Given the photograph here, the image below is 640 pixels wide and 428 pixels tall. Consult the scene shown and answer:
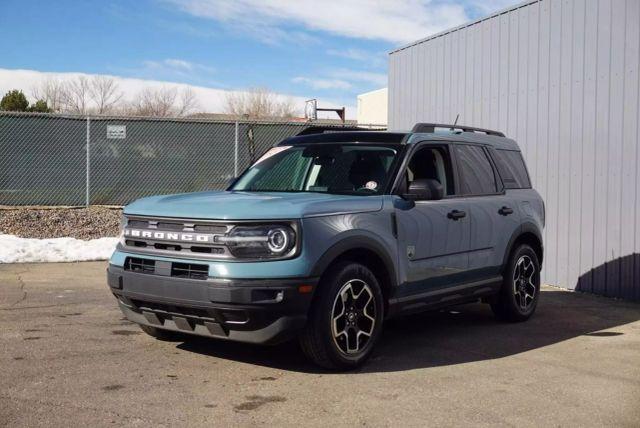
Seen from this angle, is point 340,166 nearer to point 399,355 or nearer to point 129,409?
point 399,355

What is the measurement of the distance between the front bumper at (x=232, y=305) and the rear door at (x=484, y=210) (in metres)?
2.34

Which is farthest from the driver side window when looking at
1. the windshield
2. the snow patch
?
the snow patch

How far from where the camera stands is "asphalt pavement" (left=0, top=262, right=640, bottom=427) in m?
4.52

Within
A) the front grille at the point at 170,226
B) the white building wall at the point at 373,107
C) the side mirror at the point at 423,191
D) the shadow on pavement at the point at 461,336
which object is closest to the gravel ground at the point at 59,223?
the shadow on pavement at the point at 461,336

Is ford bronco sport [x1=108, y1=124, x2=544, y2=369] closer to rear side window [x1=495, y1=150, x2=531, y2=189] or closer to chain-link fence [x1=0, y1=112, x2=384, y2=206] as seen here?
rear side window [x1=495, y1=150, x2=531, y2=189]

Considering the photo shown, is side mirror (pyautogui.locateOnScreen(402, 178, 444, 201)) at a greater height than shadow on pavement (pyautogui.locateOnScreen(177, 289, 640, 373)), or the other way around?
side mirror (pyautogui.locateOnScreen(402, 178, 444, 201))

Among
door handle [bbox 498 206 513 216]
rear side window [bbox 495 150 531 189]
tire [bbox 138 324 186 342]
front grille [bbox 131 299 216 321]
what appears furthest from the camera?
rear side window [bbox 495 150 531 189]

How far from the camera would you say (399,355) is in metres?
6.18

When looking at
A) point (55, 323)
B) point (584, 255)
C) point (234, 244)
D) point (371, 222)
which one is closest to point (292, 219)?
point (234, 244)

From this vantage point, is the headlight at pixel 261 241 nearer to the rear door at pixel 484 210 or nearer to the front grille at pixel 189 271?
the front grille at pixel 189 271

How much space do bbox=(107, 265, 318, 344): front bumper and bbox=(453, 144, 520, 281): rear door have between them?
2.34 m

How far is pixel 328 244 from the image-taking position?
5316 millimetres

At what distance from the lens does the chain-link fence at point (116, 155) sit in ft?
48.0

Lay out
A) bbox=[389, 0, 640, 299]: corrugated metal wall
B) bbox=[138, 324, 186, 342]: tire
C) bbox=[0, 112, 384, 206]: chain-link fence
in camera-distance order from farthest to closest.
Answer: bbox=[0, 112, 384, 206]: chain-link fence < bbox=[389, 0, 640, 299]: corrugated metal wall < bbox=[138, 324, 186, 342]: tire
